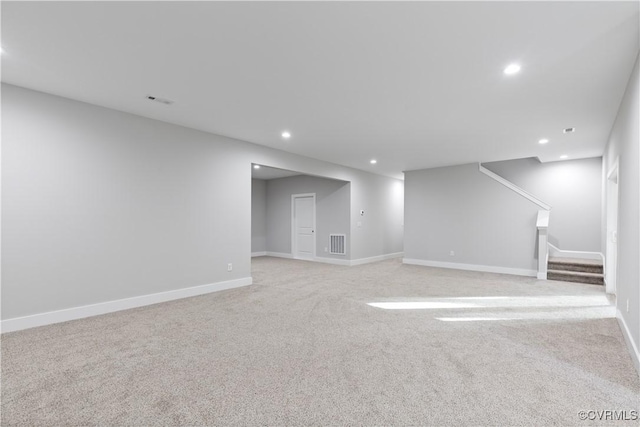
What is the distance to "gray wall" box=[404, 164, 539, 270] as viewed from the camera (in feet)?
22.0

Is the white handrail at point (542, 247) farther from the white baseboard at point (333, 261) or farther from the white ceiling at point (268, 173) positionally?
the white ceiling at point (268, 173)

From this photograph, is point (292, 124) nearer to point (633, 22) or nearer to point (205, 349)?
point (205, 349)

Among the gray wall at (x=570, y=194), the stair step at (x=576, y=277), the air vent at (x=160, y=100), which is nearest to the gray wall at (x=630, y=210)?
the stair step at (x=576, y=277)

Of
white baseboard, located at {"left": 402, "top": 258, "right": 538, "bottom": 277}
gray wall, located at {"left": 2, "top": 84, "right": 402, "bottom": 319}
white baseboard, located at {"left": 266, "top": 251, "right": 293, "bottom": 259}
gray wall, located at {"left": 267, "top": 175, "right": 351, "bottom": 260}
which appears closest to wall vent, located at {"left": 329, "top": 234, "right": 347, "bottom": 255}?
gray wall, located at {"left": 267, "top": 175, "right": 351, "bottom": 260}

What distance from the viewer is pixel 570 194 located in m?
7.20

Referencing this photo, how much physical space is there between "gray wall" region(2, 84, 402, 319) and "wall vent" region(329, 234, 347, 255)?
3.17 metres

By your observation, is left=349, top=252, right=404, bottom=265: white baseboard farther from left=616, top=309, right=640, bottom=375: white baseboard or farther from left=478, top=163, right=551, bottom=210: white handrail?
left=616, top=309, right=640, bottom=375: white baseboard

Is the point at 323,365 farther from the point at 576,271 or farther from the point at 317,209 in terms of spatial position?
the point at 317,209

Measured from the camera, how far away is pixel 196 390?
2148 mm

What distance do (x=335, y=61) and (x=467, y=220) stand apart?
235 inches

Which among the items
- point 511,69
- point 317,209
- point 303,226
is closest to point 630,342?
point 511,69

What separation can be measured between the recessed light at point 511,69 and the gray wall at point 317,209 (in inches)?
207

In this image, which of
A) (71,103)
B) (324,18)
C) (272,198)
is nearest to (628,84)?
(324,18)

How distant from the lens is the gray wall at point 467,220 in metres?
6.70
